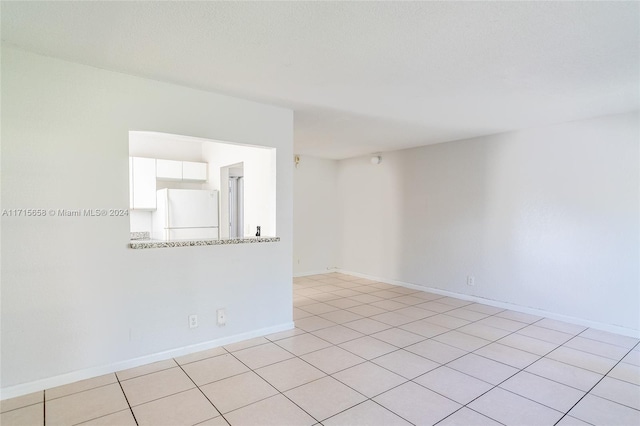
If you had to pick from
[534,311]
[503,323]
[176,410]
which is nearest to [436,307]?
[503,323]

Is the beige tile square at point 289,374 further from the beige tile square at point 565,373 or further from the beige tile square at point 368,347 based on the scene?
the beige tile square at point 565,373

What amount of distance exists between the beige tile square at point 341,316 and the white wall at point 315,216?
227cm

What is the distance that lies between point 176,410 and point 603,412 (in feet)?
8.98

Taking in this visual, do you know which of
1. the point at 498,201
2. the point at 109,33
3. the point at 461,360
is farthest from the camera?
the point at 498,201

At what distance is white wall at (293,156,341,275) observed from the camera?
21.4 feet

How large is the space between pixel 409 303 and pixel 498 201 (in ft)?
6.07

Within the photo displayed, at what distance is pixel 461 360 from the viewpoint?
294 cm

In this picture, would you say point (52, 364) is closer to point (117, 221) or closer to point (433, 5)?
point (117, 221)

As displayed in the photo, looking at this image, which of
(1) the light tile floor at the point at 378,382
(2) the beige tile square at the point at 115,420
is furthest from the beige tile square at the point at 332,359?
(2) the beige tile square at the point at 115,420

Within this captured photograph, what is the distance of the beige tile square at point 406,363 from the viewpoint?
8.91ft

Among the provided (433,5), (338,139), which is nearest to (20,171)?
(433,5)

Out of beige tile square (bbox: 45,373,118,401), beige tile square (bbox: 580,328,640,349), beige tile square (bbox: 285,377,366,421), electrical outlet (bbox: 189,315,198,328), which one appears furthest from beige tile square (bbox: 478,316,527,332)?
beige tile square (bbox: 45,373,118,401)

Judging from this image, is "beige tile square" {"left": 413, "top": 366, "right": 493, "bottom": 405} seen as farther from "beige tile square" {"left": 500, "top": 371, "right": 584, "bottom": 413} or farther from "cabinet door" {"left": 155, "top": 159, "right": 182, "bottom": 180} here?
"cabinet door" {"left": 155, "top": 159, "right": 182, "bottom": 180}

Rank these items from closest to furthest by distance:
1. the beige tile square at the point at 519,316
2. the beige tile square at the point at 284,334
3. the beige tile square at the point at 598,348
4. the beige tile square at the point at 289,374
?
the beige tile square at the point at 289,374 < the beige tile square at the point at 598,348 < the beige tile square at the point at 284,334 < the beige tile square at the point at 519,316
